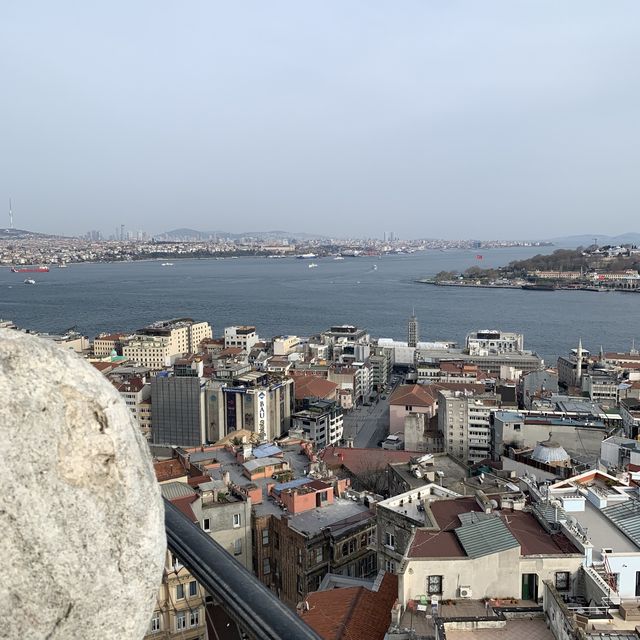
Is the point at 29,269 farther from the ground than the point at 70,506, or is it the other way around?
the point at 70,506

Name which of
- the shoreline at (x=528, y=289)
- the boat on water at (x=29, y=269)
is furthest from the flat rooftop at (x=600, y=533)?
the boat on water at (x=29, y=269)

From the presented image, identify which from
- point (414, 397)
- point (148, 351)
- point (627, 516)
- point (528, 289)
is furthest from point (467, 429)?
point (528, 289)

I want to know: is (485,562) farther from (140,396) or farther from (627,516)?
(140,396)

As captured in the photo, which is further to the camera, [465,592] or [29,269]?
[29,269]

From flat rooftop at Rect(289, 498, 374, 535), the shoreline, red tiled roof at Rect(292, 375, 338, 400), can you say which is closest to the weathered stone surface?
flat rooftop at Rect(289, 498, 374, 535)

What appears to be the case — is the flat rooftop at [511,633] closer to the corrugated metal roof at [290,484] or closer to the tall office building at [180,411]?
the corrugated metal roof at [290,484]

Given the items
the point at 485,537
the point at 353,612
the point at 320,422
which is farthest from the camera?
the point at 320,422
